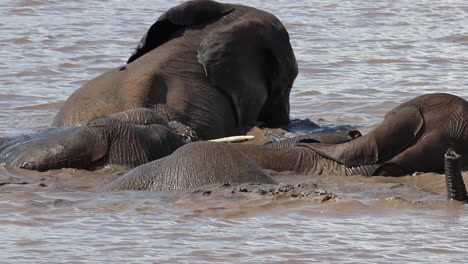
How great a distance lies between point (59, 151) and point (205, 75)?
2.17 metres

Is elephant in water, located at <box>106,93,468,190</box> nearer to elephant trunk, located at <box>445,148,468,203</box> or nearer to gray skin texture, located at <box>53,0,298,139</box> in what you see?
elephant trunk, located at <box>445,148,468,203</box>

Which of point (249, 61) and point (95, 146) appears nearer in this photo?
point (95, 146)

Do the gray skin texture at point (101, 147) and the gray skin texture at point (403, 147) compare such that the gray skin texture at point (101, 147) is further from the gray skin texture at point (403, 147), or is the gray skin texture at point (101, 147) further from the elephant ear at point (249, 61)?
the elephant ear at point (249, 61)

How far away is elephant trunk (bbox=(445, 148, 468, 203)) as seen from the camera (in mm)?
6342

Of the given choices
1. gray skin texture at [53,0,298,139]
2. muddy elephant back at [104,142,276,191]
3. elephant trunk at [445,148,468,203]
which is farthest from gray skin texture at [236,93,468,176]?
gray skin texture at [53,0,298,139]

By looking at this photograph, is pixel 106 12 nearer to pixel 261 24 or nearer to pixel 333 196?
pixel 261 24

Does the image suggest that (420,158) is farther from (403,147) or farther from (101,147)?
(101,147)

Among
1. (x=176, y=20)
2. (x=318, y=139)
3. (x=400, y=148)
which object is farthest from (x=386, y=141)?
(x=176, y=20)

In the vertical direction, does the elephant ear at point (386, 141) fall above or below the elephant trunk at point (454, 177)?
below

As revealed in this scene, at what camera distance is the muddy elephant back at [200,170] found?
700 centimetres

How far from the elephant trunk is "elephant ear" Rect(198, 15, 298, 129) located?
3.53 metres

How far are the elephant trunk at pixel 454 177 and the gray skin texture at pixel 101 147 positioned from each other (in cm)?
204

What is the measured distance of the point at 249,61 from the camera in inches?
400

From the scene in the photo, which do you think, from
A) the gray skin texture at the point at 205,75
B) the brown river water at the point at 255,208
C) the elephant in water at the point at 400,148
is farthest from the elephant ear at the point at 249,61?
the elephant in water at the point at 400,148
